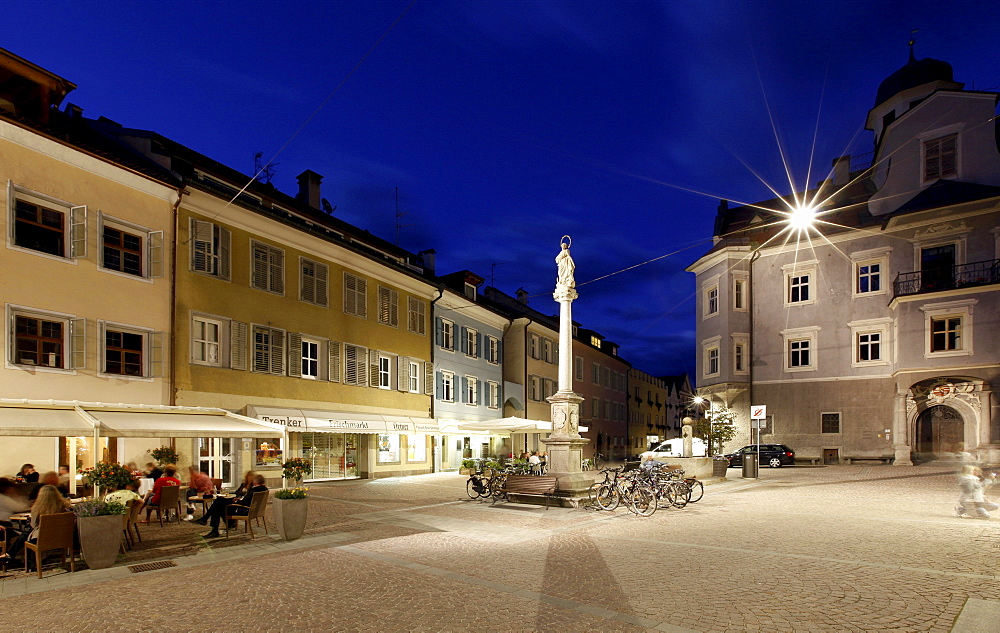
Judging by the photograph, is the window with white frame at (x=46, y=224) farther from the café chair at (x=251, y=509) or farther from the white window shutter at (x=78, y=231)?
the café chair at (x=251, y=509)

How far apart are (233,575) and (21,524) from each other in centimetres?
427

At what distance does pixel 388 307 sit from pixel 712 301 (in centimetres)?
2222

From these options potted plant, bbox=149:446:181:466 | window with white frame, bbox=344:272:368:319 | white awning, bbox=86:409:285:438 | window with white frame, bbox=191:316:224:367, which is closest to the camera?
white awning, bbox=86:409:285:438

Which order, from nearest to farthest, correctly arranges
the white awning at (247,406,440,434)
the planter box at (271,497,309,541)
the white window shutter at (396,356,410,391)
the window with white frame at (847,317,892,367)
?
the planter box at (271,497,309,541), the white awning at (247,406,440,434), the white window shutter at (396,356,410,391), the window with white frame at (847,317,892,367)

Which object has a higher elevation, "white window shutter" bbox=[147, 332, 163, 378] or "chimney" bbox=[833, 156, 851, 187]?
"chimney" bbox=[833, 156, 851, 187]

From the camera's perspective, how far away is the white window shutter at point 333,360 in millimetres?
24952

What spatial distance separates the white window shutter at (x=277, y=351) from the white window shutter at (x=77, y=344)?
6.53m

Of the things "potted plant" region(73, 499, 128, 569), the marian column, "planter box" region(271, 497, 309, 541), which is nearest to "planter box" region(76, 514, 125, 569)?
"potted plant" region(73, 499, 128, 569)

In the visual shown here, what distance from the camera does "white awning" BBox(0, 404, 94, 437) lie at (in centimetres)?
1161

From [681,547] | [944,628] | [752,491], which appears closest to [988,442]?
[752,491]

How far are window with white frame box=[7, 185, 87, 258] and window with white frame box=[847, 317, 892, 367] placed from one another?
3662cm

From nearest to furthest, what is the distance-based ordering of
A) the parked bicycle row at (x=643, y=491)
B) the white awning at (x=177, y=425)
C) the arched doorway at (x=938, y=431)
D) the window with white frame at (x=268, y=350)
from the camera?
the white awning at (x=177, y=425), the parked bicycle row at (x=643, y=491), the window with white frame at (x=268, y=350), the arched doorway at (x=938, y=431)

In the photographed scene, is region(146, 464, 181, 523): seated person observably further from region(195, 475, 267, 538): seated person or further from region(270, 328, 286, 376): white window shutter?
region(270, 328, 286, 376): white window shutter

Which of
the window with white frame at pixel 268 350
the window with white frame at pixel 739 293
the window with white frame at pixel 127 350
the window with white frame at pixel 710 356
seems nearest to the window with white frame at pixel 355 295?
the window with white frame at pixel 268 350
